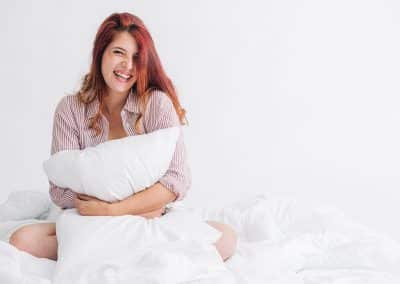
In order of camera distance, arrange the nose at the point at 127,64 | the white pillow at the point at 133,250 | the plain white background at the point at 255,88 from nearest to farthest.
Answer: the white pillow at the point at 133,250 → the nose at the point at 127,64 → the plain white background at the point at 255,88

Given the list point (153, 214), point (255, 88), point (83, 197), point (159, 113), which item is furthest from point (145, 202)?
point (255, 88)

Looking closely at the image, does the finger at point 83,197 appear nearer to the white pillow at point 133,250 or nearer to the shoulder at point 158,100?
the white pillow at point 133,250

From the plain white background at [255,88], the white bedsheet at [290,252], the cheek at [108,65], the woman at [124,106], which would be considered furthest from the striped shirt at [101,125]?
the plain white background at [255,88]

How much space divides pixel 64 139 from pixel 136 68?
1.11 ft

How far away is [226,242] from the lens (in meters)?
1.96

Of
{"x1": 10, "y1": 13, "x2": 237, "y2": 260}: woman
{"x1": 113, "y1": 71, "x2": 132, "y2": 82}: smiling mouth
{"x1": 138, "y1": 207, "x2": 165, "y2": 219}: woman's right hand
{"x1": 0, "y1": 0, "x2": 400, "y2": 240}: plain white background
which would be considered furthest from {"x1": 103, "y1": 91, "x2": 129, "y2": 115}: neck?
{"x1": 0, "y1": 0, "x2": 400, "y2": 240}: plain white background

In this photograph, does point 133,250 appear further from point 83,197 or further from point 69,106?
point 69,106

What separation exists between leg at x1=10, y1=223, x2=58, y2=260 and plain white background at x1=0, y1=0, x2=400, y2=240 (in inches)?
58.6

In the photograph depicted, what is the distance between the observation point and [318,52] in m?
3.91

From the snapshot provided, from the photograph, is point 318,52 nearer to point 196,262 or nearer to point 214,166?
point 214,166

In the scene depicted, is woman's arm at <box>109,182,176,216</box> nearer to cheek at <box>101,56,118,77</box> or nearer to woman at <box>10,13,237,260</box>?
woman at <box>10,13,237,260</box>

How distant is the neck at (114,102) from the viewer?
7.47 feet

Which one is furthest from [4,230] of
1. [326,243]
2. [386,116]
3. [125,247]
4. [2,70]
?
[386,116]

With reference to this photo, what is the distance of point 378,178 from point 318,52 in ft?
2.71
